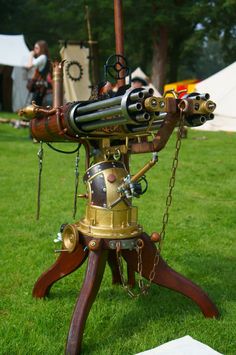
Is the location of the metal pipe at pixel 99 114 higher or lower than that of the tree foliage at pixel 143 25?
lower

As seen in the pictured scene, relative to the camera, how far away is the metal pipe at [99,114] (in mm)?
2117

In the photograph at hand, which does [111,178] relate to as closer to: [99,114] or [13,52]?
[99,114]

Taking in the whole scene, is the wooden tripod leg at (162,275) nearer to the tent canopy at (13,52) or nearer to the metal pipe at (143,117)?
the metal pipe at (143,117)

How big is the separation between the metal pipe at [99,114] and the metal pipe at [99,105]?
20 mm

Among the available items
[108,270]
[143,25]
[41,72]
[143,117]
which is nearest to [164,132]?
[143,117]

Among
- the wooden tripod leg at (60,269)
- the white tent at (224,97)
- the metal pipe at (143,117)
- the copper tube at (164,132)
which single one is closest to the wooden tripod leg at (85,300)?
the wooden tripod leg at (60,269)

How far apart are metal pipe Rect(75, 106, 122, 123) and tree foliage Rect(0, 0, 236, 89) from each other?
14.6 m

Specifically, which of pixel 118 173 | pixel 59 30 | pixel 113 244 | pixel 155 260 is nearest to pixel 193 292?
pixel 155 260

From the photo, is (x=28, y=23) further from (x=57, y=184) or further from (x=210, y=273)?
(x=210, y=273)

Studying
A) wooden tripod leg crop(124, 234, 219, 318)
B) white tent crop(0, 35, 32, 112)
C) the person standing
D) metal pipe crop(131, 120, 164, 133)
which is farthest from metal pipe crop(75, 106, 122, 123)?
white tent crop(0, 35, 32, 112)

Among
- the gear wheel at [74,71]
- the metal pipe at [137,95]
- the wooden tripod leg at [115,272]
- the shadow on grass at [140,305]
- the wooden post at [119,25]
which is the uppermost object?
the gear wheel at [74,71]

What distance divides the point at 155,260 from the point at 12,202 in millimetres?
3016

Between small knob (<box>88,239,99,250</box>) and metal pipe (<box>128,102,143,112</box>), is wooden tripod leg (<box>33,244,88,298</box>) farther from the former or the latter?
metal pipe (<box>128,102,143,112</box>)

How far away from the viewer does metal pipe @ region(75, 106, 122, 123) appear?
6.95ft
